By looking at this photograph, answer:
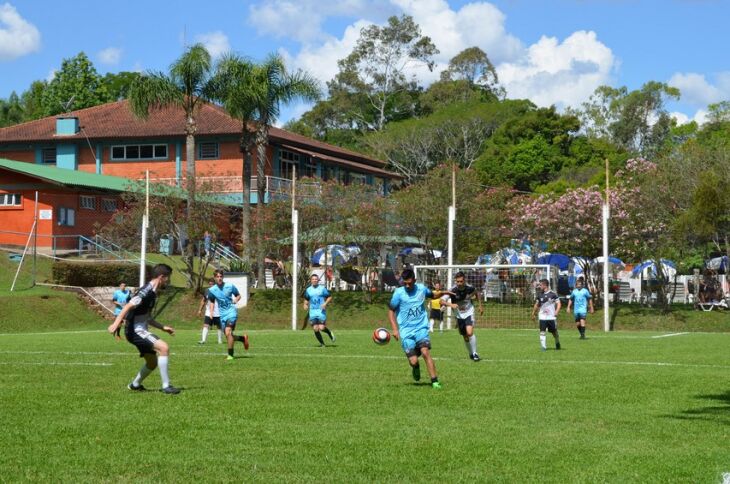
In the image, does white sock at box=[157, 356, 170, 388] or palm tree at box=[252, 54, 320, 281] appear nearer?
white sock at box=[157, 356, 170, 388]

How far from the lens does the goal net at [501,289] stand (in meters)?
45.8

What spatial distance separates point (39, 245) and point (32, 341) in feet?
68.9

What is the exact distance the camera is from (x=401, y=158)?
83438 mm

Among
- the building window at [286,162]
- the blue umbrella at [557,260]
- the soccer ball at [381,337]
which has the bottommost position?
the soccer ball at [381,337]

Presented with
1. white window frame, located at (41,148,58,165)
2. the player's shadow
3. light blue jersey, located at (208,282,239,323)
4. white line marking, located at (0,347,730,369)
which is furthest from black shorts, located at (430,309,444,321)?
white window frame, located at (41,148,58,165)

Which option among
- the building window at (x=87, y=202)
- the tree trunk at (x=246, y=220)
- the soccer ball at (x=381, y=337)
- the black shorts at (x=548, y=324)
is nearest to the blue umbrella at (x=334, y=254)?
the tree trunk at (x=246, y=220)

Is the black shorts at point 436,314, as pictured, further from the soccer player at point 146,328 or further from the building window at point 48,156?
the building window at point 48,156

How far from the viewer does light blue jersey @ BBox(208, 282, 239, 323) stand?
23731mm

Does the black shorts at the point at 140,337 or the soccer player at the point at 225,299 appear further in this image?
the soccer player at the point at 225,299

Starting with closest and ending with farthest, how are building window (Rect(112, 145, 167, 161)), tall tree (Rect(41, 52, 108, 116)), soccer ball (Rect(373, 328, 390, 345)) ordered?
soccer ball (Rect(373, 328, 390, 345))
building window (Rect(112, 145, 167, 161))
tall tree (Rect(41, 52, 108, 116))

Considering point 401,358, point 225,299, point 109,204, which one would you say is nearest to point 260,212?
point 109,204

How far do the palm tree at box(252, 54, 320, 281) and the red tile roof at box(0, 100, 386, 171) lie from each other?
1231cm

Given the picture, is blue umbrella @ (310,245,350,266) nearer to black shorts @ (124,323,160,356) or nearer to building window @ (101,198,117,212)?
building window @ (101,198,117,212)

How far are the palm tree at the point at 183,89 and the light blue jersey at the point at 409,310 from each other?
33.1 m
